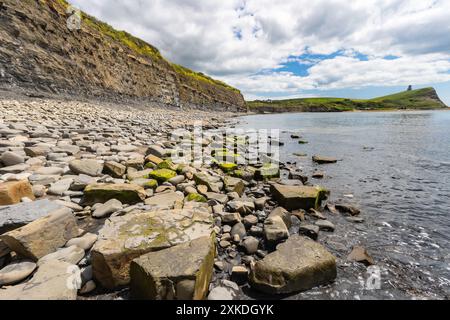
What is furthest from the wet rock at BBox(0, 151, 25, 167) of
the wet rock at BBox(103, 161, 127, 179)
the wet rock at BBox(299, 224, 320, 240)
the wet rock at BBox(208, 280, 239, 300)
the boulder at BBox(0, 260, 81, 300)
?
the wet rock at BBox(299, 224, 320, 240)

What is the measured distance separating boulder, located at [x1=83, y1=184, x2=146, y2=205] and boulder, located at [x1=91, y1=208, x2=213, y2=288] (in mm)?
1212

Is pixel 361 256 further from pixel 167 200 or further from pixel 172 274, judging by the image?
pixel 167 200

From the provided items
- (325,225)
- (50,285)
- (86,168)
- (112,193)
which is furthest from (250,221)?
(86,168)

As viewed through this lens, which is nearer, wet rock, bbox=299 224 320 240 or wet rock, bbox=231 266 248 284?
wet rock, bbox=231 266 248 284

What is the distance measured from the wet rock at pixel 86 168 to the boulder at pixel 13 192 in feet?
4.92

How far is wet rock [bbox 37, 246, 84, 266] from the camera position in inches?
103

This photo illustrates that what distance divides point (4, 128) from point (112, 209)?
289 inches

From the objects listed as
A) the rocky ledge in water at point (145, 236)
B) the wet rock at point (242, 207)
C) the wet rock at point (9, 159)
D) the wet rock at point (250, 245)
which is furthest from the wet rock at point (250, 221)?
the wet rock at point (9, 159)

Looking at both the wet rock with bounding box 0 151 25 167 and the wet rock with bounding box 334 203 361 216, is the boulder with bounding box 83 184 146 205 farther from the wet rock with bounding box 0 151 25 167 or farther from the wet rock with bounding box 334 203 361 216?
the wet rock with bounding box 334 203 361 216

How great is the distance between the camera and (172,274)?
2.20 meters

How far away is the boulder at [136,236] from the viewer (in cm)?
247

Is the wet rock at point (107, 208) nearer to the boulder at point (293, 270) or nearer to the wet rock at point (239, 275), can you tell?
the wet rock at point (239, 275)

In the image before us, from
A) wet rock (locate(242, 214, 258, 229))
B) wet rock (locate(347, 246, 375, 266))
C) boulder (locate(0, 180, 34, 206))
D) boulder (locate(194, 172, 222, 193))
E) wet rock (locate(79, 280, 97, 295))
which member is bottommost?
wet rock (locate(347, 246, 375, 266))

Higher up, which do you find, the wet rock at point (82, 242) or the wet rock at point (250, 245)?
the wet rock at point (82, 242)
